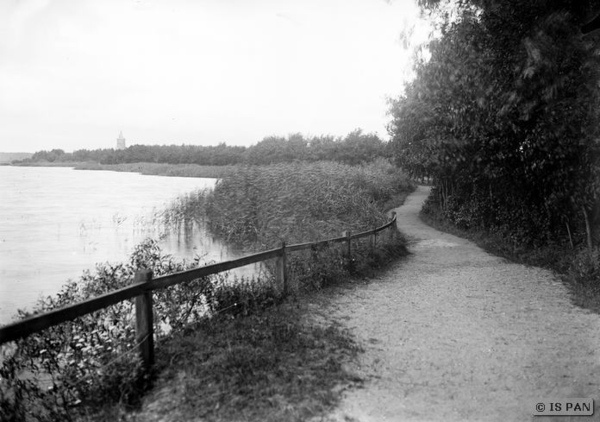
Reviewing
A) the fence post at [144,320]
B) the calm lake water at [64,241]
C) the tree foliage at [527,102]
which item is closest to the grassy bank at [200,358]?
the fence post at [144,320]

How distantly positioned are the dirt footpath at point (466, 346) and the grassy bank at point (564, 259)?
1.14ft

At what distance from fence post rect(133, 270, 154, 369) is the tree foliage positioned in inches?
306

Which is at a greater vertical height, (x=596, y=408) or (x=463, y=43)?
(x=463, y=43)

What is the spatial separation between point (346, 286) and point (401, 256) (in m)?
5.01

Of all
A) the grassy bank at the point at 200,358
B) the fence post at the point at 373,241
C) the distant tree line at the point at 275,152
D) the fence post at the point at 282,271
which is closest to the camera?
the grassy bank at the point at 200,358

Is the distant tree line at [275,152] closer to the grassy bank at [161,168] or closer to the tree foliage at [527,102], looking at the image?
the grassy bank at [161,168]

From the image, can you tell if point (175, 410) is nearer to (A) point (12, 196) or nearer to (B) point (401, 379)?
(B) point (401, 379)

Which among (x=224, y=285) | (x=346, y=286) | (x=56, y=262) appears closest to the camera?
(x=224, y=285)

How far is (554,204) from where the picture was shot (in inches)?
485

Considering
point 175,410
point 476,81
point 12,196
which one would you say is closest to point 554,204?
point 476,81

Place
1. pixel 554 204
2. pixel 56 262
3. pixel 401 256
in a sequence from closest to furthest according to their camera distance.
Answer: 1. pixel 554 204
2. pixel 401 256
3. pixel 56 262

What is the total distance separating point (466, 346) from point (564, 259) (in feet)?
24.4

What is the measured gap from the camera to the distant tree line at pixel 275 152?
179 feet

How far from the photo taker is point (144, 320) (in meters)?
4.98
